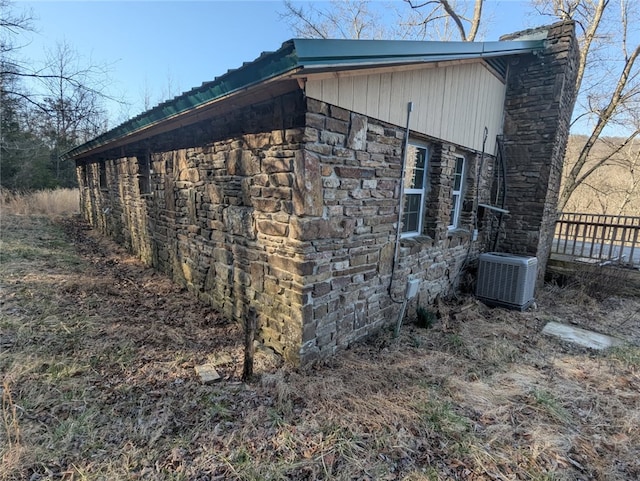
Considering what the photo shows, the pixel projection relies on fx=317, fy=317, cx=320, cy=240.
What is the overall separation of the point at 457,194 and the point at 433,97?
2.23m

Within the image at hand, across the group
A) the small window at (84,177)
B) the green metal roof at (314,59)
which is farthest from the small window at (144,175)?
the small window at (84,177)

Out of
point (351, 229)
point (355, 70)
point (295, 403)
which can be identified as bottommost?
point (295, 403)

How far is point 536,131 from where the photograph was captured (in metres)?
6.18

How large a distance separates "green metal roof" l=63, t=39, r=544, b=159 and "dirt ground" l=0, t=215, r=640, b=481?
2.75m

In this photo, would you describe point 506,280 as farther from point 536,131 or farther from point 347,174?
point 347,174

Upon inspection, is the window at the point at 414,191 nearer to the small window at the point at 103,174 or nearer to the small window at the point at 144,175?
the small window at the point at 144,175

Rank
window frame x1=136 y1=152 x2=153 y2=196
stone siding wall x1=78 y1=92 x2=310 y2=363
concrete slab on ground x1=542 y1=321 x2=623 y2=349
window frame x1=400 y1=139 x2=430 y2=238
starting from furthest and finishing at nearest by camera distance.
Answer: window frame x1=136 y1=152 x2=153 y2=196
window frame x1=400 y1=139 x2=430 y2=238
concrete slab on ground x1=542 y1=321 x2=623 y2=349
stone siding wall x1=78 y1=92 x2=310 y2=363

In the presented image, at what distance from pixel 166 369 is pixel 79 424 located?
0.86 m

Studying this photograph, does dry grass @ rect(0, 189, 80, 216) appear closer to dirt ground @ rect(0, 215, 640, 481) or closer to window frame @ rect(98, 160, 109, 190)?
window frame @ rect(98, 160, 109, 190)

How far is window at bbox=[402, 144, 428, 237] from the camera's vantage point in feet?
15.4

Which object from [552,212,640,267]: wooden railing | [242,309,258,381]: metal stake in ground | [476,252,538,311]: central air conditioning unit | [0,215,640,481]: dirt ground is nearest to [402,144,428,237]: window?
[0,215,640,481]: dirt ground

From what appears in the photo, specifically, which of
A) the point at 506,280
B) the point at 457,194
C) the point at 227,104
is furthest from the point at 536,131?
the point at 227,104

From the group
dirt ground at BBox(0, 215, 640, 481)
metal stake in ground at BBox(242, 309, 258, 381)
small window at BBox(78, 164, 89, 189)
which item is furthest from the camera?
small window at BBox(78, 164, 89, 189)

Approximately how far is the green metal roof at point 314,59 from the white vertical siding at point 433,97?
0.27m
